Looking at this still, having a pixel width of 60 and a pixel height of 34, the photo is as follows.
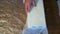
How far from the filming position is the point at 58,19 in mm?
1442

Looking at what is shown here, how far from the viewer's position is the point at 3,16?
50.1 inches

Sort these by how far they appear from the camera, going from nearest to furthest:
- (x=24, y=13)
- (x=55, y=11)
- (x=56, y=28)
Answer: (x=24, y=13), (x=56, y=28), (x=55, y=11)

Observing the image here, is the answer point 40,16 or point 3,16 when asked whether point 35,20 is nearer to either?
point 40,16

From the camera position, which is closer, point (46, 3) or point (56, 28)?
point (56, 28)

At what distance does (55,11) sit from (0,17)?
0.65 meters

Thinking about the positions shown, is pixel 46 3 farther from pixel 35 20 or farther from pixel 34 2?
pixel 35 20

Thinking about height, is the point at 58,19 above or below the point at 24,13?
below

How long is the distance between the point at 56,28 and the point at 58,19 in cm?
14

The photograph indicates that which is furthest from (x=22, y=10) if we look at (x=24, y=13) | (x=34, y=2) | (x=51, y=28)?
(x=51, y=28)

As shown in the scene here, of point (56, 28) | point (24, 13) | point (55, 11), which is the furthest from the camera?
point (55, 11)

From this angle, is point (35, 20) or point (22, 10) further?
point (22, 10)

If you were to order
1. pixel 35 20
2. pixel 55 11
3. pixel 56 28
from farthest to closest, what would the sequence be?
pixel 55 11 < pixel 56 28 < pixel 35 20

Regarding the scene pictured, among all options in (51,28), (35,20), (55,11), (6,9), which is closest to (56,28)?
(51,28)

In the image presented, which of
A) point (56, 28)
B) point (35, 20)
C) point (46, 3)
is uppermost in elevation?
point (46, 3)
